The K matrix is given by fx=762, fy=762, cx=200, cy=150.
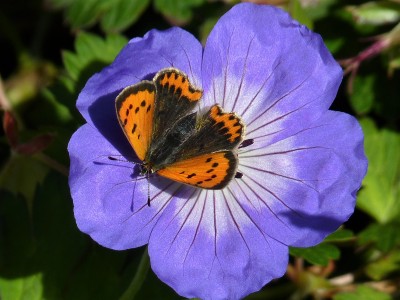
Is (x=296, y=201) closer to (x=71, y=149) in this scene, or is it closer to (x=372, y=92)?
(x=71, y=149)

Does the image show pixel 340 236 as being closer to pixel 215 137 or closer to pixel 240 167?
pixel 240 167

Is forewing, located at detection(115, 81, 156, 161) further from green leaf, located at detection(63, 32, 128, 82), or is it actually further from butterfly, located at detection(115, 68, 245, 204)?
green leaf, located at detection(63, 32, 128, 82)

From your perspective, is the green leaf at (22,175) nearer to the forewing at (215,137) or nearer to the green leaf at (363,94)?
the forewing at (215,137)

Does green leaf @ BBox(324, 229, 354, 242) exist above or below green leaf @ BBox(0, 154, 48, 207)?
below

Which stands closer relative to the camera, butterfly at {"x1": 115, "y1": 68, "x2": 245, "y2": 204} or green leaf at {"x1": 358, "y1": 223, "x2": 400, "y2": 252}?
butterfly at {"x1": 115, "y1": 68, "x2": 245, "y2": 204}

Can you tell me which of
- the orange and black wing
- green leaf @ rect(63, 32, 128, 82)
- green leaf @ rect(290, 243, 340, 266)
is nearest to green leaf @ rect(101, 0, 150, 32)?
green leaf @ rect(63, 32, 128, 82)

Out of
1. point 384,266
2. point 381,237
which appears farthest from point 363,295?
point 381,237

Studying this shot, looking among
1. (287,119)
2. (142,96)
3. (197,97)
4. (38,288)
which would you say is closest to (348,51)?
(287,119)

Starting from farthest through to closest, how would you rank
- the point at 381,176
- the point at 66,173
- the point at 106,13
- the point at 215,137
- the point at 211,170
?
the point at 106,13, the point at 381,176, the point at 66,173, the point at 215,137, the point at 211,170
